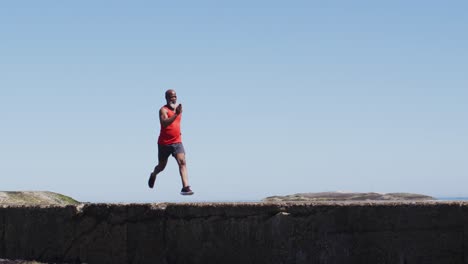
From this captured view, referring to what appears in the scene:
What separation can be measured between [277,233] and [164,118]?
3.77 m

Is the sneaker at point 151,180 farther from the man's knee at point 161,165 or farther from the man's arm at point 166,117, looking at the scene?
the man's arm at point 166,117

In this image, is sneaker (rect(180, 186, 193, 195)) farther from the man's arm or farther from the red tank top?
the man's arm

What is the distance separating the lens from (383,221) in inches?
283

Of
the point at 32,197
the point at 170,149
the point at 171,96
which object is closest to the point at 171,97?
the point at 171,96

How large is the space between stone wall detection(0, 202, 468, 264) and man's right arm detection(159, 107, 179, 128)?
86.0 inches

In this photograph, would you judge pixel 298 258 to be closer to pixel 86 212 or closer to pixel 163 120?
pixel 86 212

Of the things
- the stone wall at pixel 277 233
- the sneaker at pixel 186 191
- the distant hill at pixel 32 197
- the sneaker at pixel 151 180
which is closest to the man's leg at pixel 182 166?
the sneaker at pixel 186 191

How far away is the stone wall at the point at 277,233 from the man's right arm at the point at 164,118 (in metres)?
2.18

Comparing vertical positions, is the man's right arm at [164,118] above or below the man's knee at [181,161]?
above

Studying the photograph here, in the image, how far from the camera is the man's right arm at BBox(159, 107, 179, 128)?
10750 mm

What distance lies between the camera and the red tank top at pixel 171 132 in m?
10.9

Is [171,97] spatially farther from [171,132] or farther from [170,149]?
[170,149]

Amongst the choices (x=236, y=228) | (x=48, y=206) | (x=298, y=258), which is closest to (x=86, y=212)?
(x=48, y=206)

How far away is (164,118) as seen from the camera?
10781mm
